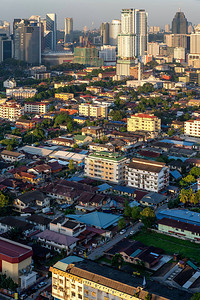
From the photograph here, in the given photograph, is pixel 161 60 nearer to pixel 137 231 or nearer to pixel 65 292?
pixel 137 231

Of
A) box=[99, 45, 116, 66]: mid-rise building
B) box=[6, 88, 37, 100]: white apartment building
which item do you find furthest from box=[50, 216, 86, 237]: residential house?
box=[99, 45, 116, 66]: mid-rise building

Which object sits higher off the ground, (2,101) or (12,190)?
(2,101)

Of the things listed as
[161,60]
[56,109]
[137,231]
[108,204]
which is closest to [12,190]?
[108,204]

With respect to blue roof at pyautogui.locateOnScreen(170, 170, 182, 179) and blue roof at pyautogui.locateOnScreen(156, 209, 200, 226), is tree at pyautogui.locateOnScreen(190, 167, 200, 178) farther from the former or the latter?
blue roof at pyautogui.locateOnScreen(156, 209, 200, 226)

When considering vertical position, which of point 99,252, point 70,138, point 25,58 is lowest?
point 99,252

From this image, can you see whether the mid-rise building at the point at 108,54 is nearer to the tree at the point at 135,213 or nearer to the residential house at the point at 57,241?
the tree at the point at 135,213

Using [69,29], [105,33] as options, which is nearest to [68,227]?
[105,33]
